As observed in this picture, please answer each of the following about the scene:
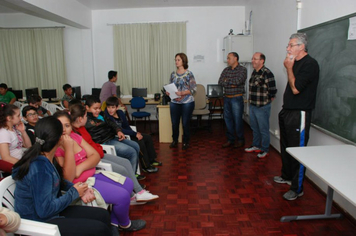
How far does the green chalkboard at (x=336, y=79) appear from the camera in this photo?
251 cm

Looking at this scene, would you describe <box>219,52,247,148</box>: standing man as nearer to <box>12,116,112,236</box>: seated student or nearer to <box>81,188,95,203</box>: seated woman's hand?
<box>81,188,95,203</box>: seated woman's hand

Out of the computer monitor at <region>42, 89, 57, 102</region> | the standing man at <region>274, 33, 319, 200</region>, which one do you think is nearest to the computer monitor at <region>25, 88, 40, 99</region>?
the computer monitor at <region>42, 89, 57, 102</region>

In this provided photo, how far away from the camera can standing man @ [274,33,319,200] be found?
104 inches

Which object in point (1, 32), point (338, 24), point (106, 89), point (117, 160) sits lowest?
point (117, 160)

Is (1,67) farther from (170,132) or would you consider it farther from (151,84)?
(170,132)

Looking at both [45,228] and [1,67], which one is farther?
[1,67]

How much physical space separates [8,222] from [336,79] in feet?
9.69

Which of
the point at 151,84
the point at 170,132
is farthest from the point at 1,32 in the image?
the point at 170,132

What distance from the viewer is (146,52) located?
22.8 ft

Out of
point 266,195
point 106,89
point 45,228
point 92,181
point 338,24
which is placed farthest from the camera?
point 106,89

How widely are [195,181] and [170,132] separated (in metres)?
1.92

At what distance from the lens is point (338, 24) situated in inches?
105

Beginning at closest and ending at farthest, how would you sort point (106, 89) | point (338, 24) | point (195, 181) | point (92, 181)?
point (92, 181) → point (338, 24) → point (195, 181) → point (106, 89)

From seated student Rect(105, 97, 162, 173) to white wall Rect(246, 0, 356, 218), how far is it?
2.08 m
